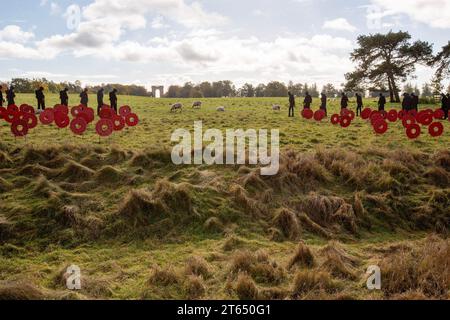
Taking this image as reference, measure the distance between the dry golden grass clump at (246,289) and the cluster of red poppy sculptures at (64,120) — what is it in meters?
13.4

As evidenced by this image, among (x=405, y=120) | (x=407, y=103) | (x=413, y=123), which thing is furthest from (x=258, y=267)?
(x=407, y=103)

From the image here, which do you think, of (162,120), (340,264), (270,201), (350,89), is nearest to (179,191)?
(270,201)

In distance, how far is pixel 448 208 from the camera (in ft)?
47.9

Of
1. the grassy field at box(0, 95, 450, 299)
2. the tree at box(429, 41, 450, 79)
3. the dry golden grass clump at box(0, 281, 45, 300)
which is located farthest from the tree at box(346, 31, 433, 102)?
the dry golden grass clump at box(0, 281, 45, 300)

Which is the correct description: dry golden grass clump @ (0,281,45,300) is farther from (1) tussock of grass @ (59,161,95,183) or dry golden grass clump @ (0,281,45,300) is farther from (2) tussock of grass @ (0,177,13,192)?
(1) tussock of grass @ (59,161,95,183)

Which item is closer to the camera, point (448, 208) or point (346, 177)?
point (448, 208)

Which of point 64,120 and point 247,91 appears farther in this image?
point 247,91

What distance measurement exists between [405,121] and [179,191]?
17.4 meters

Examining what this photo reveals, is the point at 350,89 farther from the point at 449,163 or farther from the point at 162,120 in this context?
the point at 449,163

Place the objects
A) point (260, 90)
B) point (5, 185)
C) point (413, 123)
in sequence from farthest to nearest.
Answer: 1. point (260, 90)
2. point (413, 123)
3. point (5, 185)

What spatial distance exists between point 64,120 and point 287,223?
47.6 feet

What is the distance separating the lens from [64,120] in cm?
2133

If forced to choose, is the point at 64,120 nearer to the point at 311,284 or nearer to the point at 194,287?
the point at 194,287
